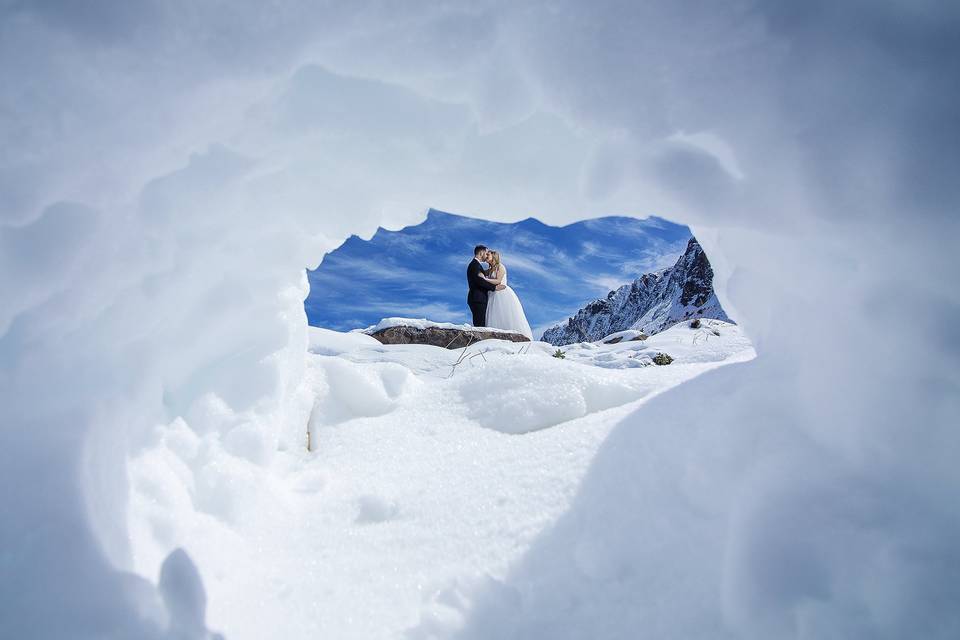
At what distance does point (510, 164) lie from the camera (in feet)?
5.04

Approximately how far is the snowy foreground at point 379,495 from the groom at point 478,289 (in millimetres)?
5784

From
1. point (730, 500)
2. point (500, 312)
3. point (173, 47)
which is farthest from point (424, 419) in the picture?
point (500, 312)

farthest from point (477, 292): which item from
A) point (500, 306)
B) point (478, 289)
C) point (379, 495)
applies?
point (379, 495)

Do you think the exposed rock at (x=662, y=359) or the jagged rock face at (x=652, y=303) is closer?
the exposed rock at (x=662, y=359)

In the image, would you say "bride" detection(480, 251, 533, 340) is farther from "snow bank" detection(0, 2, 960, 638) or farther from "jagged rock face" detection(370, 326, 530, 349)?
"snow bank" detection(0, 2, 960, 638)

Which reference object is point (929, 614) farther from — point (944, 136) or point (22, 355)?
point (22, 355)

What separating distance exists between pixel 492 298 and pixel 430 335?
2.07m

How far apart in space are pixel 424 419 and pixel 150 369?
4.02ft

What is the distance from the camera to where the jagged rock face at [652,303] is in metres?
67.1

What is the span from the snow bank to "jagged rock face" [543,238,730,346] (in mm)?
59800

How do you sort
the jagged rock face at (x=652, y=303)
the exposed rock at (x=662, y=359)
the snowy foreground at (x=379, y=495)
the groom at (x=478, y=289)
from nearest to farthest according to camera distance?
the snowy foreground at (x=379, y=495), the exposed rock at (x=662, y=359), the groom at (x=478, y=289), the jagged rock face at (x=652, y=303)

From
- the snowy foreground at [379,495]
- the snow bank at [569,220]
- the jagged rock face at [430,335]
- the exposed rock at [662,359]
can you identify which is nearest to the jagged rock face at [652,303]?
the jagged rock face at [430,335]

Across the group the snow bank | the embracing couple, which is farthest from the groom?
the snow bank

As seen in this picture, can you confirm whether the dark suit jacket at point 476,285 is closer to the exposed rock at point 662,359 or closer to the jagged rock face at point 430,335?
the jagged rock face at point 430,335
